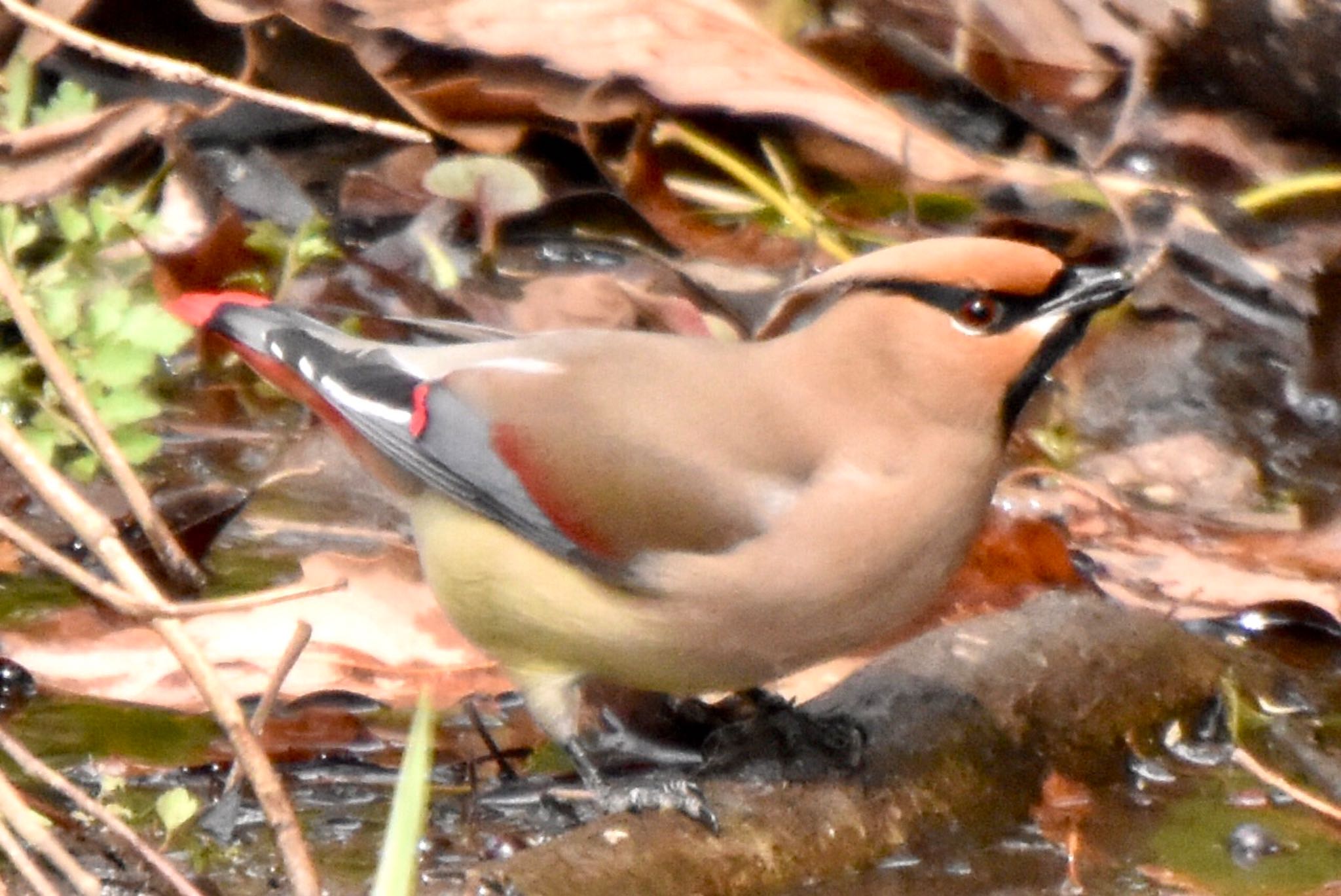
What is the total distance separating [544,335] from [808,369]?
1.59ft

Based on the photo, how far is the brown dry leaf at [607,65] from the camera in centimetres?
507

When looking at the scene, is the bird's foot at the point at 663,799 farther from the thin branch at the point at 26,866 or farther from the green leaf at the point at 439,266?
the green leaf at the point at 439,266

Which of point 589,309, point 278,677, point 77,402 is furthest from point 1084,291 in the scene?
point 589,309

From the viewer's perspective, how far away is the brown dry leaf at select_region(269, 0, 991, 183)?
16.6ft

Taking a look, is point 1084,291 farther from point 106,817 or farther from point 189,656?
point 106,817

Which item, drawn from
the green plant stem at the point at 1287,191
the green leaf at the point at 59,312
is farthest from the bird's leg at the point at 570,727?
the green plant stem at the point at 1287,191

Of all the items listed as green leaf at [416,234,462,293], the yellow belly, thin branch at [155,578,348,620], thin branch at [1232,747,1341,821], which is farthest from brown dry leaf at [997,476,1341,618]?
thin branch at [155,578,348,620]

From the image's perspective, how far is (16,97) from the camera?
15.8 feet

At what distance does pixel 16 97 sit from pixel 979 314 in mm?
2484

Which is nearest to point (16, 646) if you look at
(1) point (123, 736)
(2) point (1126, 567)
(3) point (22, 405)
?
(1) point (123, 736)

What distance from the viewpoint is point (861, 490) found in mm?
3137

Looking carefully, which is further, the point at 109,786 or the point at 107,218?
the point at 107,218

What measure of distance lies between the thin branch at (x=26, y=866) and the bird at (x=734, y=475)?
0.79 m

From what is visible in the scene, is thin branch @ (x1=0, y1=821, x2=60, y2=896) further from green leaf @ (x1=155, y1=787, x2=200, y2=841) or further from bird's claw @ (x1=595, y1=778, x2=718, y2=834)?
bird's claw @ (x1=595, y1=778, x2=718, y2=834)
